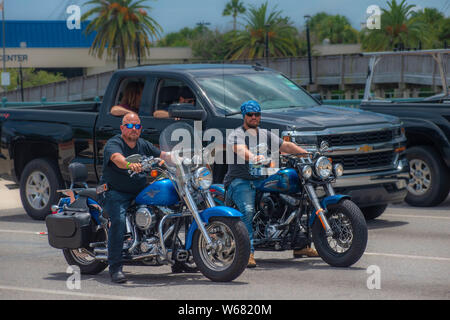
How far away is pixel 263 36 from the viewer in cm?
9075

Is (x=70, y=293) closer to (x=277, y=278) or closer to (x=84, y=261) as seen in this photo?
(x=84, y=261)

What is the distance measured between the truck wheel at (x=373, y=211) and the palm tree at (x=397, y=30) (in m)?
70.8

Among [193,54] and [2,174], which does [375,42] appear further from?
[2,174]

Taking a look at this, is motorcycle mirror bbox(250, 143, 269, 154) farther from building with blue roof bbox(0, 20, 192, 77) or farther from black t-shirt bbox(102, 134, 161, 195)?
building with blue roof bbox(0, 20, 192, 77)

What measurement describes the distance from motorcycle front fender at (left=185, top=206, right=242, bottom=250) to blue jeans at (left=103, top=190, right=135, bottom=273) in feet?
2.01

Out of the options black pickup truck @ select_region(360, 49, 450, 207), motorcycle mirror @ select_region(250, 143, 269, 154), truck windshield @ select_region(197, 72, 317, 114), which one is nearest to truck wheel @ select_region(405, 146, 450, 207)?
black pickup truck @ select_region(360, 49, 450, 207)

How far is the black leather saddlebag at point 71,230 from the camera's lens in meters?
8.86

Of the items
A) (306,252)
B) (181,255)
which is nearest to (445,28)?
(306,252)

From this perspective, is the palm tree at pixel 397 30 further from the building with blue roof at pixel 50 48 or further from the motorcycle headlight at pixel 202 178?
the motorcycle headlight at pixel 202 178

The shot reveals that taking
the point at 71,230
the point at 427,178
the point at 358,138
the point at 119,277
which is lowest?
the point at 119,277

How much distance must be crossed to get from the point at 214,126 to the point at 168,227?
2.97 meters

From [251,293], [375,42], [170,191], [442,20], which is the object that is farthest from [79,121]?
[442,20]

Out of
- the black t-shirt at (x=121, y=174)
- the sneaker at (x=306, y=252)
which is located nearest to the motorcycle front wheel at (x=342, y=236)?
the sneaker at (x=306, y=252)

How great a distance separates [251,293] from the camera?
7820 millimetres
